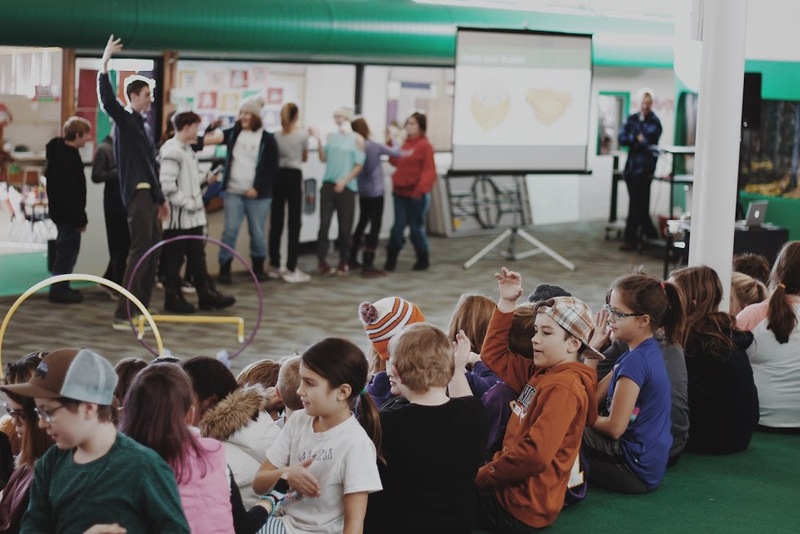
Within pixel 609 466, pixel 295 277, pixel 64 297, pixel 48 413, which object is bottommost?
pixel 609 466

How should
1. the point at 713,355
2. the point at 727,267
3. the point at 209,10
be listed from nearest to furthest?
1. the point at 713,355
2. the point at 727,267
3. the point at 209,10

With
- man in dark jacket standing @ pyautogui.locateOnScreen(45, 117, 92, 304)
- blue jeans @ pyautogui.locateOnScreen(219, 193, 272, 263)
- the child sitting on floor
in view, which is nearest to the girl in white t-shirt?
the child sitting on floor

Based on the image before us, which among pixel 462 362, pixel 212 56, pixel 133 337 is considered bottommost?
pixel 133 337

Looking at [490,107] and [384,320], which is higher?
[490,107]

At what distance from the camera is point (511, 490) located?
181 inches

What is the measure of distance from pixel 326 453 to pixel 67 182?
618cm

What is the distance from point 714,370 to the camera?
561 centimetres

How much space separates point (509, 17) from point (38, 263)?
577 centimetres

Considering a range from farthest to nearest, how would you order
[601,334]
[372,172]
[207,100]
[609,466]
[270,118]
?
[270,118] → [207,100] → [372,172] → [601,334] → [609,466]

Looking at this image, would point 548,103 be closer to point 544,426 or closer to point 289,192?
point 289,192

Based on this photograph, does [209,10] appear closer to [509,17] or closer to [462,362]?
[509,17]

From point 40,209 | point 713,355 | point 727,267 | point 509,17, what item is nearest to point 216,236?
point 40,209

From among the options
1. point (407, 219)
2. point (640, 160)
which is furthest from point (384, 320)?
point (640, 160)

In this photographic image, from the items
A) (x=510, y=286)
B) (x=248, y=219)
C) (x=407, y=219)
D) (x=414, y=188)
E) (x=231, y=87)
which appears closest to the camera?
(x=510, y=286)
